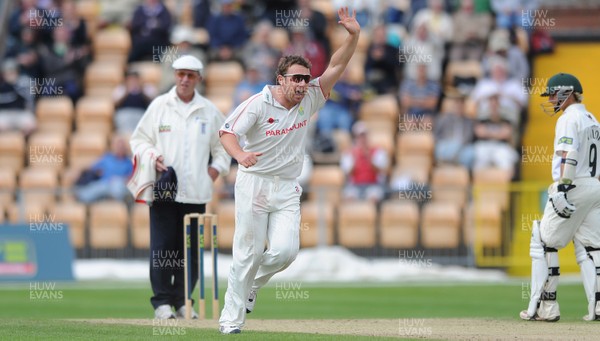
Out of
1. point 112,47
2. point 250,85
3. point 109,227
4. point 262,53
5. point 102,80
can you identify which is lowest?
point 109,227

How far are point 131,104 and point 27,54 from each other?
2906 millimetres

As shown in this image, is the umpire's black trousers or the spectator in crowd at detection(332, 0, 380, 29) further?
the spectator in crowd at detection(332, 0, 380, 29)

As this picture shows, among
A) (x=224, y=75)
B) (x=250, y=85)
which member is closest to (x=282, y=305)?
(x=250, y=85)

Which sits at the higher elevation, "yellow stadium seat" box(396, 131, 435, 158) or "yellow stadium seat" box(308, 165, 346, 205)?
"yellow stadium seat" box(396, 131, 435, 158)

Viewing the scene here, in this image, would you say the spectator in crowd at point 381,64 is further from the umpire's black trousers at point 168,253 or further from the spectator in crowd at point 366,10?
the umpire's black trousers at point 168,253

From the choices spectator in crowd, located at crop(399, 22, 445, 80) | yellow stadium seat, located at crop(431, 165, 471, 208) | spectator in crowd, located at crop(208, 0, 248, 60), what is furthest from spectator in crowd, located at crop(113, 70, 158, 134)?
yellow stadium seat, located at crop(431, 165, 471, 208)

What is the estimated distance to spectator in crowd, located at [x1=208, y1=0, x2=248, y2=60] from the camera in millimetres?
28500

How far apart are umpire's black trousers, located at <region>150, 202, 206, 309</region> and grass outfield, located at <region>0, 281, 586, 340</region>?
108 centimetres

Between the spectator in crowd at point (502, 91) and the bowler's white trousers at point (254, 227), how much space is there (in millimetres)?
13742

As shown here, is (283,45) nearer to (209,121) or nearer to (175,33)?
(175,33)

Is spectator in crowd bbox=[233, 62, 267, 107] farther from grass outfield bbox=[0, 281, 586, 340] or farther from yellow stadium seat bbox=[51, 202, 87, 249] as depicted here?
grass outfield bbox=[0, 281, 586, 340]

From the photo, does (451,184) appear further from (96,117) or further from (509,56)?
(96,117)

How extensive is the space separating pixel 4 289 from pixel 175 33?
8.43 metres

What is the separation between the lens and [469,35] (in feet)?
92.5
